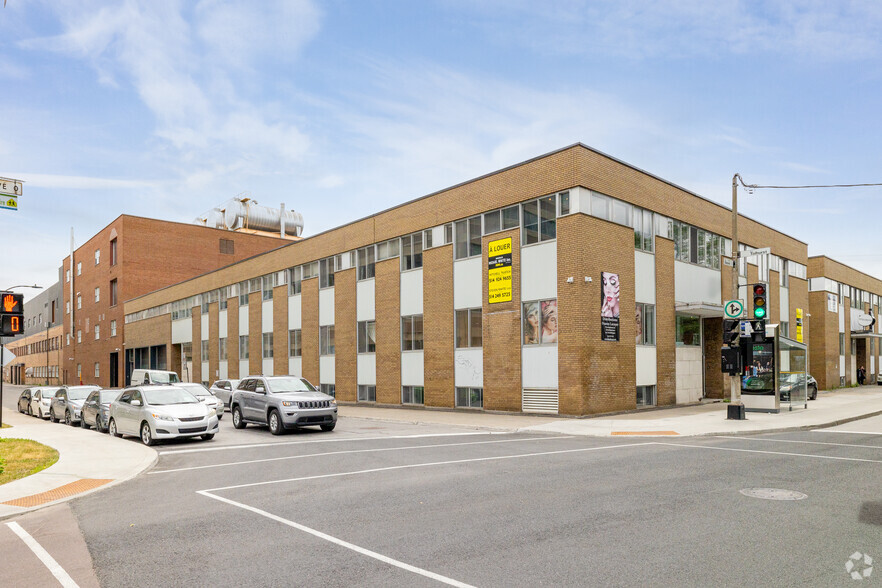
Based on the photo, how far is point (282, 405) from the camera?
19250mm

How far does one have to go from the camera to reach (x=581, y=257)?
23.2m

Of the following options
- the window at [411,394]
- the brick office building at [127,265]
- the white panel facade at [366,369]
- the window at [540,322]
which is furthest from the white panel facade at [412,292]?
the brick office building at [127,265]

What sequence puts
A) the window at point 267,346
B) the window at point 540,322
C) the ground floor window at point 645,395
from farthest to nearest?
1. the window at point 267,346
2. the ground floor window at point 645,395
3. the window at point 540,322

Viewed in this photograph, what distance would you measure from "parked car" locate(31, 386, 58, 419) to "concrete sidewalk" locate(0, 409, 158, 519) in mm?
10618

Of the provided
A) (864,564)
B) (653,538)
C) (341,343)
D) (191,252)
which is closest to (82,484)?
(653,538)

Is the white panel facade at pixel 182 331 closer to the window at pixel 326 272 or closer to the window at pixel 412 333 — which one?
the window at pixel 326 272

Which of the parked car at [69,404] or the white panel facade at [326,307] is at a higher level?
the white panel facade at [326,307]

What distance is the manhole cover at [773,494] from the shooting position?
29.7 ft

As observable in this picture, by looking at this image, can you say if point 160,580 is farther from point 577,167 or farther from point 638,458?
point 577,167

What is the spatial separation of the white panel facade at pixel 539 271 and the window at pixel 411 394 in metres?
7.87

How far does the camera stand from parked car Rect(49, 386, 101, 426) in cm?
2462

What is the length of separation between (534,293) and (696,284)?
9.78 m

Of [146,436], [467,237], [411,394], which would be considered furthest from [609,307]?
[146,436]

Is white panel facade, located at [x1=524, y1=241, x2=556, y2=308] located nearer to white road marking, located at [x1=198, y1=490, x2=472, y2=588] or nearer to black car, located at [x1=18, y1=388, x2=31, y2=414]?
white road marking, located at [x1=198, y1=490, x2=472, y2=588]
